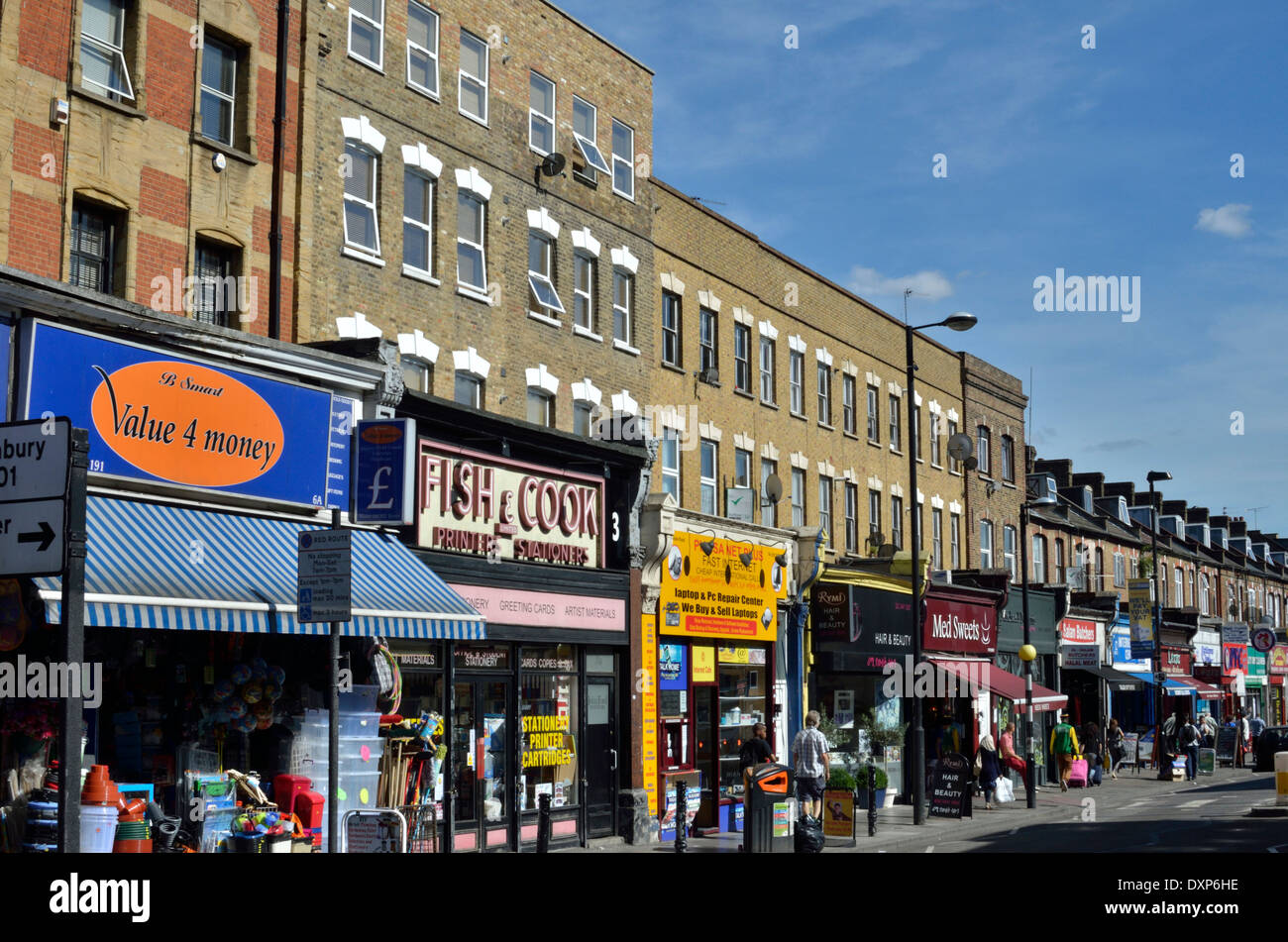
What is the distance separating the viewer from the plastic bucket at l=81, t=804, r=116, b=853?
12.5 meters

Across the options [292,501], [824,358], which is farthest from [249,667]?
[824,358]

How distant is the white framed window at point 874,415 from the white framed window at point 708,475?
952 cm

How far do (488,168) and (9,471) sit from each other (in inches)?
665

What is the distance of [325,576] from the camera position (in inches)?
506

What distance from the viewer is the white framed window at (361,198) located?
21.4 m

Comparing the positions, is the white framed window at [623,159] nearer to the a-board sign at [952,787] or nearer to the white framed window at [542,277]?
the white framed window at [542,277]

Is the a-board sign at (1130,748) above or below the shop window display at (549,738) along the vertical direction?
below

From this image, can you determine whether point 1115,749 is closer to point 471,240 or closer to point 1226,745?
point 1226,745

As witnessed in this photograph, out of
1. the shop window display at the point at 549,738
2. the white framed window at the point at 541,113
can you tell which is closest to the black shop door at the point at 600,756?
the shop window display at the point at 549,738

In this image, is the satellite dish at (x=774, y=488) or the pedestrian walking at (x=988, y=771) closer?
the satellite dish at (x=774, y=488)

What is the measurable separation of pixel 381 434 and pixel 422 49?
8.29 meters

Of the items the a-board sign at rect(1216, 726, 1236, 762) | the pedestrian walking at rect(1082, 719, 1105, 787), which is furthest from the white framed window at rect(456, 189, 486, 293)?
the a-board sign at rect(1216, 726, 1236, 762)
